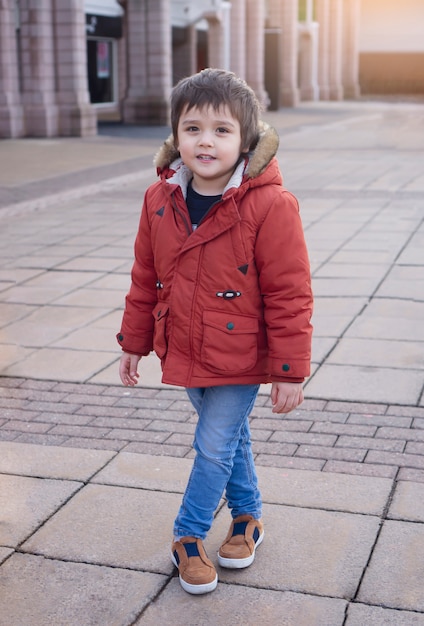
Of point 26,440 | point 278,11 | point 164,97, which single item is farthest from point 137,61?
point 26,440

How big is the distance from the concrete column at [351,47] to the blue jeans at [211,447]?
173ft

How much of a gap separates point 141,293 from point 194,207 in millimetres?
338

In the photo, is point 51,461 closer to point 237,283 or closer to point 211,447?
point 211,447

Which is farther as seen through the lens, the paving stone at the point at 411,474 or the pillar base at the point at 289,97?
the pillar base at the point at 289,97

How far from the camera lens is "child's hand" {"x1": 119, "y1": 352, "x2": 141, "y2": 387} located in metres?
3.08

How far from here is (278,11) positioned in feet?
134

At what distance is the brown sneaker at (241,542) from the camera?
3.02 meters

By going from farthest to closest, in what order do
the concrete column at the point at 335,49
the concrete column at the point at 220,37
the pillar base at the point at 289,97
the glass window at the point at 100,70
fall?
the concrete column at the point at 335,49, the pillar base at the point at 289,97, the concrete column at the point at 220,37, the glass window at the point at 100,70

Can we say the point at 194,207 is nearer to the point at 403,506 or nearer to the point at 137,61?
the point at 403,506

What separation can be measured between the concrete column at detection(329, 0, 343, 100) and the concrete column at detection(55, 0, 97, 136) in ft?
93.4

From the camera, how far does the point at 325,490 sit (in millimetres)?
3576

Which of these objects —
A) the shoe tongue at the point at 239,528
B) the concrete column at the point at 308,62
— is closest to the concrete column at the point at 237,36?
the concrete column at the point at 308,62

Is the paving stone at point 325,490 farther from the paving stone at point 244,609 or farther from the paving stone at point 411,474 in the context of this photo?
the paving stone at point 244,609

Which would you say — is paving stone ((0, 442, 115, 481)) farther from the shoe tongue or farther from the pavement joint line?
the pavement joint line
